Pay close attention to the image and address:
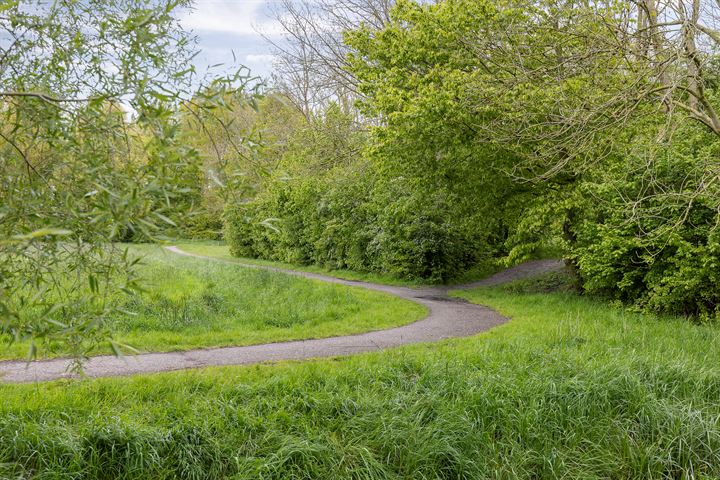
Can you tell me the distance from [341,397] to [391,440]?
0.85m

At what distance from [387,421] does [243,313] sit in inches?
249

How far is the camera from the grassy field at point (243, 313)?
9.08m

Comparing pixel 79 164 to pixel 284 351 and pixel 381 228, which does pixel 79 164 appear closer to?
pixel 284 351

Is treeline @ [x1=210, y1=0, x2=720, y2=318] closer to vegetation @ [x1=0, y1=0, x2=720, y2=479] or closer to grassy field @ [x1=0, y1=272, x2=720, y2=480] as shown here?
vegetation @ [x1=0, y1=0, x2=720, y2=479]

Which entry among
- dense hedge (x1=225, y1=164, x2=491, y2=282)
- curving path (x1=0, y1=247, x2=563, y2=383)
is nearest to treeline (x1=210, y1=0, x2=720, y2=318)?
dense hedge (x1=225, y1=164, x2=491, y2=282)

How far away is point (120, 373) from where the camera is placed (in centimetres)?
705

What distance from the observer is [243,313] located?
11016 mm

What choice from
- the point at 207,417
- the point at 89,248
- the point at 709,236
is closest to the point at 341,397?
the point at 207,417

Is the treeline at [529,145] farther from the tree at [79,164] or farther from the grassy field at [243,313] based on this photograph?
the grassy field at [243,313]

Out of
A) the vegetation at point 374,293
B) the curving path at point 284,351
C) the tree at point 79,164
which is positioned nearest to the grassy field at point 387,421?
the vegetation at point 374,293

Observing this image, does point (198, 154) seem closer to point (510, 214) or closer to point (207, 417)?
point (207, 417)

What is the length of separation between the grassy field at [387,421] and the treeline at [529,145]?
2322mm

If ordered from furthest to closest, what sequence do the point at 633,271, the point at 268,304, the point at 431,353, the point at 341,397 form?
1. the point at 268,304
2. the point at 633,271
3. the point at 431,353
4. the point at 341,397

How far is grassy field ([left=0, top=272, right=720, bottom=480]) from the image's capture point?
4621 mm
